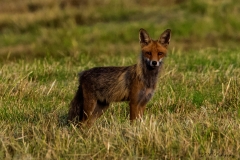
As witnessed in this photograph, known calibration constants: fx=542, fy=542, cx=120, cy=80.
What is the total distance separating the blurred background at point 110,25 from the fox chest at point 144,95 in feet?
26.8

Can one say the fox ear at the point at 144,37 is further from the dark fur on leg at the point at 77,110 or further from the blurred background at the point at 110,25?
the blurred background at the point at 110,25

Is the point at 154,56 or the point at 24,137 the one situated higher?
the point at 154,56

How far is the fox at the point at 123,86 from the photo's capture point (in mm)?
6871

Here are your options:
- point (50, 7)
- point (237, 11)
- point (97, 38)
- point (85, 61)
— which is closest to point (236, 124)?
point (85, 61)

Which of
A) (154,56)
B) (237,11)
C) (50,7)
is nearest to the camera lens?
(154,56)

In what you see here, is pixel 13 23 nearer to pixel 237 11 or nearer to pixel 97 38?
pixel 97 38

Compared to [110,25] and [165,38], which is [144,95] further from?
[110,25]

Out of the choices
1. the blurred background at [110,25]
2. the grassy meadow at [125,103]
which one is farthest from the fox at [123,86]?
the blurred background at [110,25]

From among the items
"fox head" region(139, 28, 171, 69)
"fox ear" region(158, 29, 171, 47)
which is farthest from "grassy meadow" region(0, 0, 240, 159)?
"fox ear" region(158, 29, 171, 47)

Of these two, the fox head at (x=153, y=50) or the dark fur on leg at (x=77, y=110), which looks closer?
the fox head at (x=153, y=50)

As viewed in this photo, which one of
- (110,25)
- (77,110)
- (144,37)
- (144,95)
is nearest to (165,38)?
(144,37)

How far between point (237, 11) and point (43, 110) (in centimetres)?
1343

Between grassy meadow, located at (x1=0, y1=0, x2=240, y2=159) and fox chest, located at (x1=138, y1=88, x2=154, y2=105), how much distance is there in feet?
0.97

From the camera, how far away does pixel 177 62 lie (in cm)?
1144
